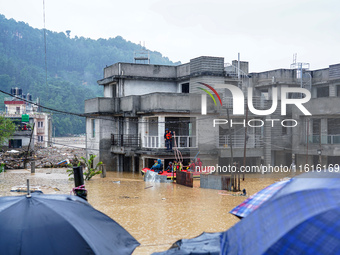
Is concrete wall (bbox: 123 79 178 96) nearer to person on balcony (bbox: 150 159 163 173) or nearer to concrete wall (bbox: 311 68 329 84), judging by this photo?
person on balcony (bbox: 150 159 163 173)

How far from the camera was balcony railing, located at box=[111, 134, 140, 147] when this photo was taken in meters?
32.6

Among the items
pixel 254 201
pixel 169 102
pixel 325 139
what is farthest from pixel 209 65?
pixel 254 201

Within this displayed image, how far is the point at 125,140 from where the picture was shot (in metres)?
33.2

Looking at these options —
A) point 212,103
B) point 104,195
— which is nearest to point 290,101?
point 212,103

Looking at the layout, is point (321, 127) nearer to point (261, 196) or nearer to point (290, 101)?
point (290, 101)

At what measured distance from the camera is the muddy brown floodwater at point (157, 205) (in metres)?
13.3

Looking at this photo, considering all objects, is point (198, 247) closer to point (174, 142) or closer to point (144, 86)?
point (174, 142)

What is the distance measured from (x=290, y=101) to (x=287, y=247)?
28.3 metres

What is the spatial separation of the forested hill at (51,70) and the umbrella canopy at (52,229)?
104 m

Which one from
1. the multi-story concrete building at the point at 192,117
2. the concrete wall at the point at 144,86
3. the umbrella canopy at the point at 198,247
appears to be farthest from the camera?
the concrete wall at the point at 144,86

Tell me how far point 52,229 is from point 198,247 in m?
3.54

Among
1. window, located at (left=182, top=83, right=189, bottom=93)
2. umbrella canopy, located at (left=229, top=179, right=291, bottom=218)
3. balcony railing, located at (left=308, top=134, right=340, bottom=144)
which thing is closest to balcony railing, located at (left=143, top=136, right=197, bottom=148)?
window, located at (left=182, top=83, right=189, bottom=93)

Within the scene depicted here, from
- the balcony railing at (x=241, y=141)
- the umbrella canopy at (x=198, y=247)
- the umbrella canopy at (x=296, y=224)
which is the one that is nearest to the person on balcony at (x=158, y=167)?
the balcony railing at (x=241, y=141)

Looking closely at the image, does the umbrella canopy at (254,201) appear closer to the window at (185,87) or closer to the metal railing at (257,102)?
the metal railing at (257,102)
